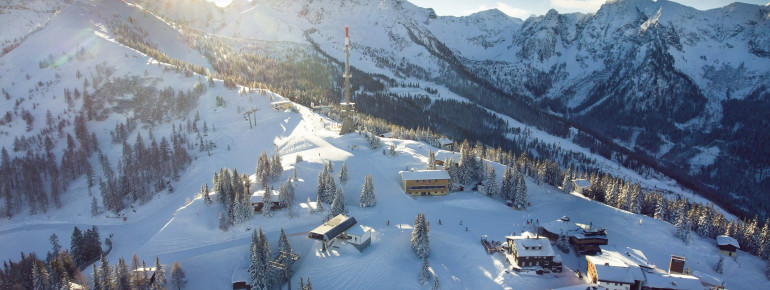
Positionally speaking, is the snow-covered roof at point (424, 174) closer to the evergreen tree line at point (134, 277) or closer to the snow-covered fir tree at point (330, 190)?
the snow-covered fir tree at point (330, 190)

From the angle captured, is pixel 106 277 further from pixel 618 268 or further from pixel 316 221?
pixel 618 268

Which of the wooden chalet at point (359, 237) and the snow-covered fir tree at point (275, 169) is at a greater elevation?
the snow-covered fir tree at point (275, 169)

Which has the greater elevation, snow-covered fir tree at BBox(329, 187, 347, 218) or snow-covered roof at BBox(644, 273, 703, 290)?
snow-covered fir tree at BBox(329, 187, 347, 218)

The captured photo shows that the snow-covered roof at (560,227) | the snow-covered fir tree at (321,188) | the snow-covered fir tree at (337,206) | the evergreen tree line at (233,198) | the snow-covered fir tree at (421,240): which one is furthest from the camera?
the snow-covered fir tree at (321,188)

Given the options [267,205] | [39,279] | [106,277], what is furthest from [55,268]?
[267,205]

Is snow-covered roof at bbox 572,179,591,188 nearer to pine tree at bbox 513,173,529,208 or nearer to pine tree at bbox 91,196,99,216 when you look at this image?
pine tree at bbox 513,173,529,208

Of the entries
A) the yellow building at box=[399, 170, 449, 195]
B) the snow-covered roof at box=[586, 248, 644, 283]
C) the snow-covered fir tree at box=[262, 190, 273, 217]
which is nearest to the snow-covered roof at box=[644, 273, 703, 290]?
the snow-covered roof at box=[586, 248, 644, 283]

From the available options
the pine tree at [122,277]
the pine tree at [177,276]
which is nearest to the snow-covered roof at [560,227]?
the pine tree at [177,276]
